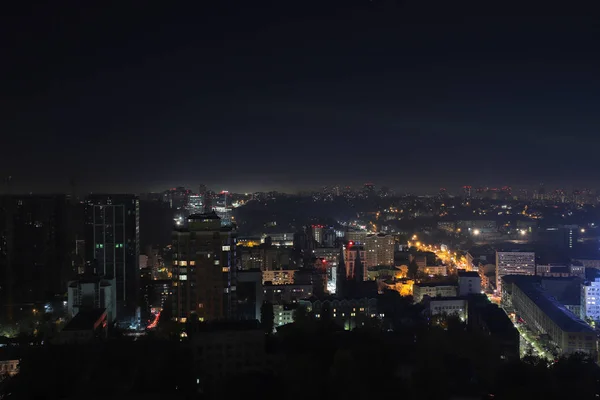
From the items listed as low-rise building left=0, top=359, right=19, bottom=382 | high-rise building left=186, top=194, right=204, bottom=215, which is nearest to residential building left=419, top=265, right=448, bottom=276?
high-rise building left=186, top=194, right=204, bottom=215

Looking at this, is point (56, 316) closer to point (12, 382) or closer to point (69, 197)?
point (69, 197)

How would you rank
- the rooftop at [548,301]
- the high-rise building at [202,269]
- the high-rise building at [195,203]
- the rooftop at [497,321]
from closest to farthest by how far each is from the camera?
the high-rise building at [202,269] < the rooftop at [497,321] < the rooftop at [548,301] < the high-rise building at [195,203]

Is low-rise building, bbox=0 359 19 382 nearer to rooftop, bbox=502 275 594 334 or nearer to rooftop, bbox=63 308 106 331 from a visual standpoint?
rooftop, bbox=63 308 106 331

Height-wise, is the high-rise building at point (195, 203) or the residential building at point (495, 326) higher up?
the high-rise building at point (195, 203)

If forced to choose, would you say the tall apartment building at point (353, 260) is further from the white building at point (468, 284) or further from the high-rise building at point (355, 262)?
the white building at point (468, 284)

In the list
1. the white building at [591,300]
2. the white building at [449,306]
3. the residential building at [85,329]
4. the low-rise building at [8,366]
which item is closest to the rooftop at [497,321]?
the white building at [449,306]

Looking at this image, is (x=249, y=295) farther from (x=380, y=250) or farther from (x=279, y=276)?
(x=380, y=250)

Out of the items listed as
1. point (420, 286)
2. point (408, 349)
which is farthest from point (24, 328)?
point (420, 286)
